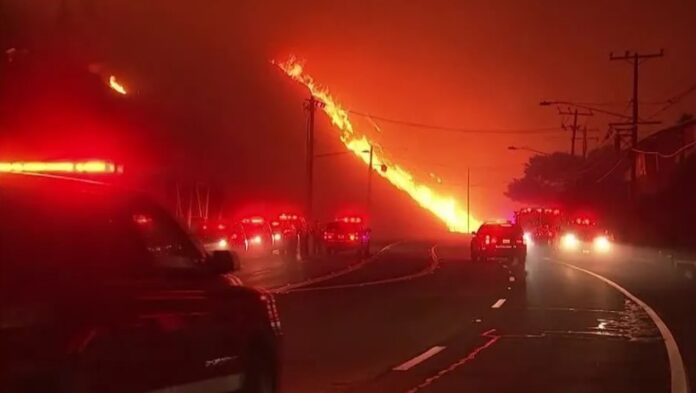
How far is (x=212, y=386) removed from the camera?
7387 millimetres

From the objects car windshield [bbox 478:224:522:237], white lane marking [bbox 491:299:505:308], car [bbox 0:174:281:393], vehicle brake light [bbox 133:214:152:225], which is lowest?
white lane marking [bbox 491:299:505:308]

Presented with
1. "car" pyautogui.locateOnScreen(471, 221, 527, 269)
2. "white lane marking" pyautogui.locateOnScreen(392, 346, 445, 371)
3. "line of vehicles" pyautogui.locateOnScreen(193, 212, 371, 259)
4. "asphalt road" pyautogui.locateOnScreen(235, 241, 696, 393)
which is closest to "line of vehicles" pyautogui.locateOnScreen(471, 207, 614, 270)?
"car" pyautogui.locateOnScreen(471, 221, 527, 269)

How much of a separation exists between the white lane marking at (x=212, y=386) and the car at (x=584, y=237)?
6291cm

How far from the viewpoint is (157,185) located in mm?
67250

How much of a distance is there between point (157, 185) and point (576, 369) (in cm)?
5563

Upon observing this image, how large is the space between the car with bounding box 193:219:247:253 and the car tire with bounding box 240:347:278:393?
35.4 m

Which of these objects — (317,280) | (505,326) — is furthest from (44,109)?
(505,326)

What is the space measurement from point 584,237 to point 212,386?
6924cm

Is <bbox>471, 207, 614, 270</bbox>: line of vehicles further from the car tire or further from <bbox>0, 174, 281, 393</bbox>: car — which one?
<bbox>0, 174, 281, 393</bbox>: car

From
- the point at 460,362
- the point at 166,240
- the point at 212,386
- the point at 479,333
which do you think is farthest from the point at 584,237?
the point at 212,386

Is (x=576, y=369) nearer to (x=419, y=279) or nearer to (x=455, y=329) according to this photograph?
(x=455, y=329)

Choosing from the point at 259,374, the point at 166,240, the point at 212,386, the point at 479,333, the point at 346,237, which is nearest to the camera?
the point at 212,386

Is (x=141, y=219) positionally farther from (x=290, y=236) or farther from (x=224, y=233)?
(x=290, y=236)

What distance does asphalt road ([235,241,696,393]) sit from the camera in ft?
41.7
